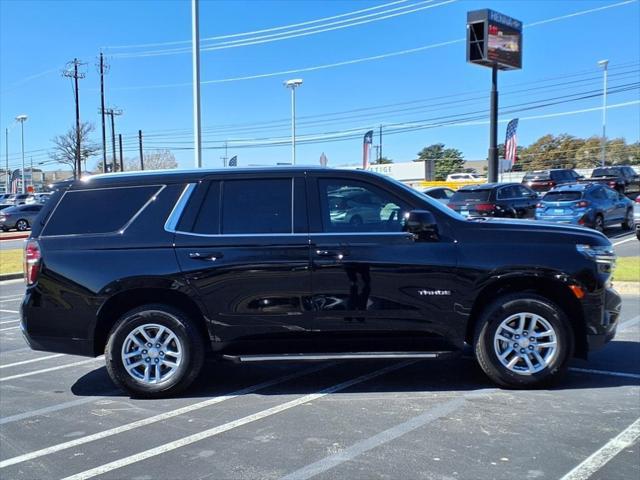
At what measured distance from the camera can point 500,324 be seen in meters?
5.09

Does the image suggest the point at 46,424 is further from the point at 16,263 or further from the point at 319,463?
the point at 16,263

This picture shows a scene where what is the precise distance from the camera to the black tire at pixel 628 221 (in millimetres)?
20141

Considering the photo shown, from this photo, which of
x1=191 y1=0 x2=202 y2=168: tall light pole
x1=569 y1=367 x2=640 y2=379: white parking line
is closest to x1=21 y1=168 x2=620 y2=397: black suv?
x1=569 y1=367 x2=640 y2=379: white parking line

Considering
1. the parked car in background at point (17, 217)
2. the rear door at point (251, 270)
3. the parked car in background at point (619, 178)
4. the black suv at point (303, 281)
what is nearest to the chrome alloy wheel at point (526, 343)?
the black suv at point (303, 281)

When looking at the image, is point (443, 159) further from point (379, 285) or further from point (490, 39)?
point (379, 285)

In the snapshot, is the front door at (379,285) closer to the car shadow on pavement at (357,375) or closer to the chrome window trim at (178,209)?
the car shadow on pavement at (357,375)

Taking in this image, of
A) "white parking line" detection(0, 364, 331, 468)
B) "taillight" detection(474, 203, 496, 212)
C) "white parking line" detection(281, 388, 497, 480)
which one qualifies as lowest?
"white parking line" detection(0, 364, 331, 468)

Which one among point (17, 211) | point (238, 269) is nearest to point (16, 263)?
point (238, 269)

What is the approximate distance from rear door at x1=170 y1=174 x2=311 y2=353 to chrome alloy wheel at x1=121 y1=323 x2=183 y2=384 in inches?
15.7

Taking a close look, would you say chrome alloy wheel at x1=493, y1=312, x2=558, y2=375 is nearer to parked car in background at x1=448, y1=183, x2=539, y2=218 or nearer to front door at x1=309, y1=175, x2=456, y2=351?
front door at x1=309, y1=175, x2=456, y2=351

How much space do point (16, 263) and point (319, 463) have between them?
49.6ft

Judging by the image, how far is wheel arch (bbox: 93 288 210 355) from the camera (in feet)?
17.0

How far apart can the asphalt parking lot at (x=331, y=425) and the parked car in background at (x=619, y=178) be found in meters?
27.9

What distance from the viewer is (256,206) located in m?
5.26
